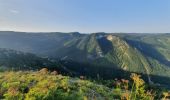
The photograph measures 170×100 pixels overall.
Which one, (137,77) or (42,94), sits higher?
(137,77)

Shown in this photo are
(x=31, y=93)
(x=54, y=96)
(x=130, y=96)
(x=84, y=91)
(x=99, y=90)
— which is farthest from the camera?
(x=99, y=90)

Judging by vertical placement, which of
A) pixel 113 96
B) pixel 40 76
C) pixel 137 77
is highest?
pixel 137 77

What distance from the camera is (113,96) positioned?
2350cm

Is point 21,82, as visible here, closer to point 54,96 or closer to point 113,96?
point 54,96

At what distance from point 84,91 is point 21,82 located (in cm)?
479

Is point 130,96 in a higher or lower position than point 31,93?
higher

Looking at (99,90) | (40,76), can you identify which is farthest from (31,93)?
(99,90)

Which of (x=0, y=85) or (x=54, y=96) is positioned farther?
(x=0, y=85)

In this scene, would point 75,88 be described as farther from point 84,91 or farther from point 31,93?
point 31,93

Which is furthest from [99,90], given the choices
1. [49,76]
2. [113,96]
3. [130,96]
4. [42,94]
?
[130,96]

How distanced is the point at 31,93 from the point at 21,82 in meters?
6.14

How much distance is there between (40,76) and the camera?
22.7m

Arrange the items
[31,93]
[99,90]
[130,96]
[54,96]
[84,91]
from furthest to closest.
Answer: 1. [99,90]
2. [84,91]
3. [54,96]
4. [31,93]
5. [130,96]

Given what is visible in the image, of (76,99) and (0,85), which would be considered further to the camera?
(0,85)
